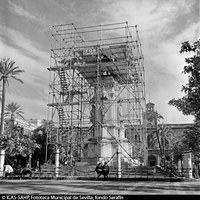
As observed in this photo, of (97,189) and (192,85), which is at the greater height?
(192,85)

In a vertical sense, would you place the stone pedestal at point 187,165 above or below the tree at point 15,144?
below

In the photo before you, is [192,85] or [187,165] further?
[187,165]

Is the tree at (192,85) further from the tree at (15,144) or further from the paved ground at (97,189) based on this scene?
the tree at (15,144)

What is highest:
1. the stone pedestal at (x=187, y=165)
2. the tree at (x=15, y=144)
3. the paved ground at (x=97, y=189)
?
the tree at (x=15, y=144)

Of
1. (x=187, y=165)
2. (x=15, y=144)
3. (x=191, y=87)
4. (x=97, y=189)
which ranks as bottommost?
(x=97, y=189)

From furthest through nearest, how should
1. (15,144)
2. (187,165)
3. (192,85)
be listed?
(15,144) → (187,165) → (192,85)

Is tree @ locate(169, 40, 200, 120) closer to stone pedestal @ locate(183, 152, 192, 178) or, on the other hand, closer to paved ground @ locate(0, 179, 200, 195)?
paved ground @ locate(0, 179, 200, 195)

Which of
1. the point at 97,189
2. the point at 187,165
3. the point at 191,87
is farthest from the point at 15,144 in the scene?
the point at 191,87

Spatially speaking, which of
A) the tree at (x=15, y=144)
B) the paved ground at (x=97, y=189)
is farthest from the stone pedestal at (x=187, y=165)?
the tree at (x=15, y=144)

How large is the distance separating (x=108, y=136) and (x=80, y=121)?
A: 3099 mm

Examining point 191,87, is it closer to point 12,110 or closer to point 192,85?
point 192,85

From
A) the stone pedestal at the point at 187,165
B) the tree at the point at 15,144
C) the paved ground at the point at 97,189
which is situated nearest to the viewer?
the paved ground at the point at 97,189

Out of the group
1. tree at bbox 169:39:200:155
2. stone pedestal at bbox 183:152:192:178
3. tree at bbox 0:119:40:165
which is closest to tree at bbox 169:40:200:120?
tree at bbox 169:39:200:155

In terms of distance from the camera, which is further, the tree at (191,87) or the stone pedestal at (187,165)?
the stone pedestal at (187,165)
